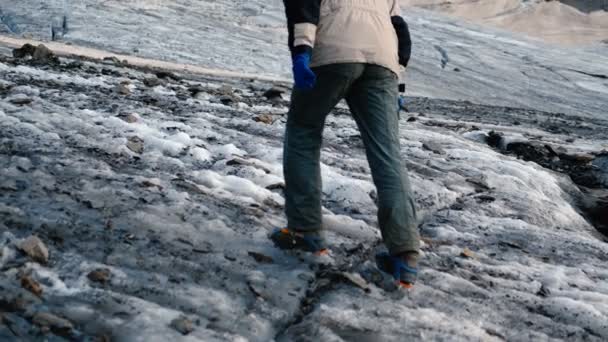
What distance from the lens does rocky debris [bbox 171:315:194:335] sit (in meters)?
2.40

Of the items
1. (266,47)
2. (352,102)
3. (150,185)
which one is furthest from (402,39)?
(266,47)

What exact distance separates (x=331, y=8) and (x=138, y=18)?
15974 mm

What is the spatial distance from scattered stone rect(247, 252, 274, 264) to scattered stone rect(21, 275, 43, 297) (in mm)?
1047

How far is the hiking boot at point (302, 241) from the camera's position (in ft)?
10.7

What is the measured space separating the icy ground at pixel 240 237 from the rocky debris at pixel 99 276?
0.01 m

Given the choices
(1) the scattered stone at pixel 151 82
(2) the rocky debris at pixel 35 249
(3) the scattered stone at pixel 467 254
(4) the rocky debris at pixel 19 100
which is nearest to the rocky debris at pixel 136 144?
(4) the rocky debris at pixel 19 100

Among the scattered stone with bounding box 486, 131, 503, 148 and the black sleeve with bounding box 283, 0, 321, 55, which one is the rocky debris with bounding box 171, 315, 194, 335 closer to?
the black sleeve with bounding box 283, 0, 321, 55

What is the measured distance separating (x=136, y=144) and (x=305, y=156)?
181 cm

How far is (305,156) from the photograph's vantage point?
10.5 feet

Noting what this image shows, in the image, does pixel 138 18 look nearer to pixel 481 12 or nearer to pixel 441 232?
pixel 441 232

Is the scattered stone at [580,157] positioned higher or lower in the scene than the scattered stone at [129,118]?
lower

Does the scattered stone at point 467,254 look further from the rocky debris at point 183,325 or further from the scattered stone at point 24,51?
the scattered stone at point 24,51

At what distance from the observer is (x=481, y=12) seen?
1441 inches

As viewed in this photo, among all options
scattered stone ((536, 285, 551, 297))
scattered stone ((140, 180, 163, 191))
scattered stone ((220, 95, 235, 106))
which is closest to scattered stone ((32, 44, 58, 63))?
scattered stone ((220, 95, 235, 106))
